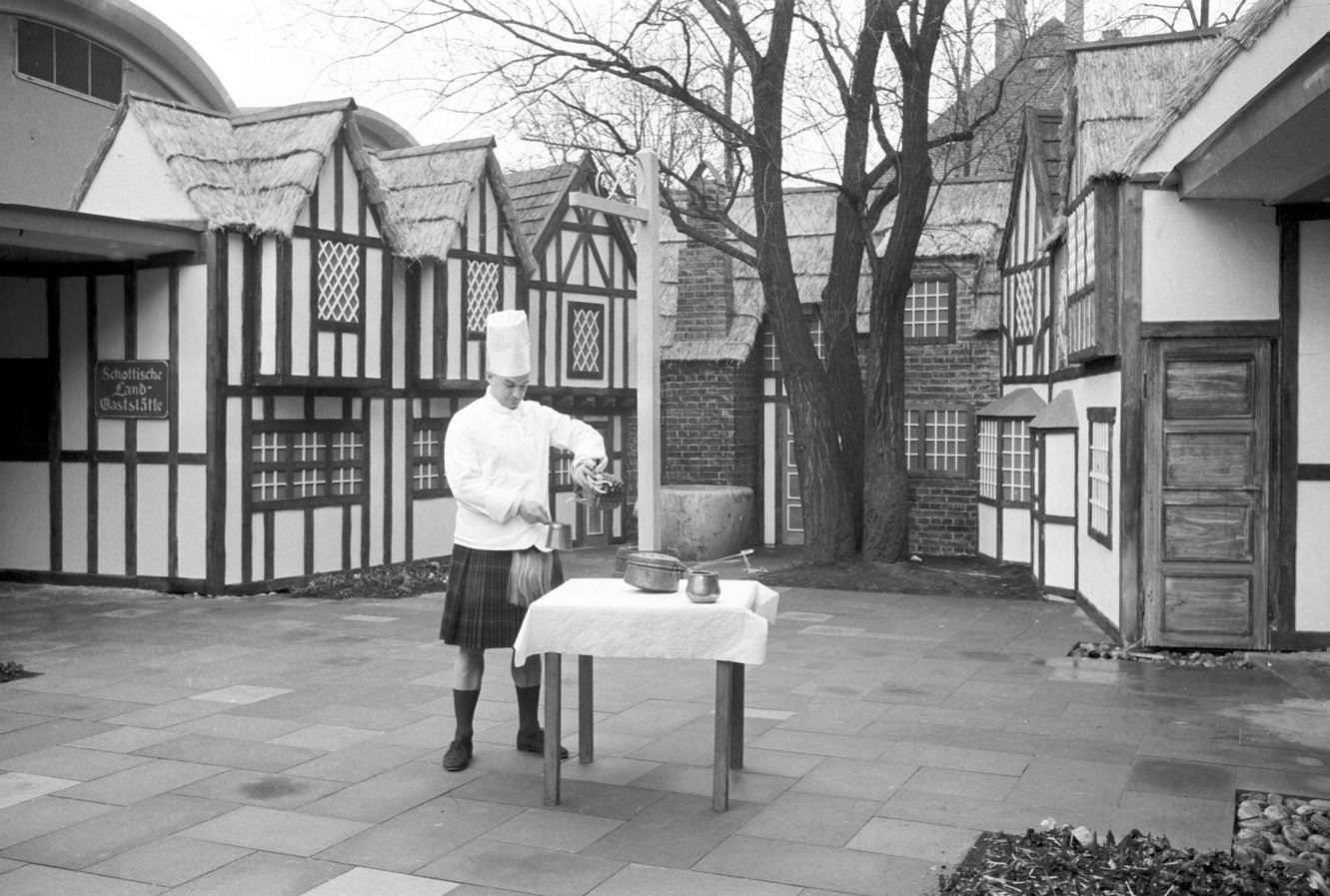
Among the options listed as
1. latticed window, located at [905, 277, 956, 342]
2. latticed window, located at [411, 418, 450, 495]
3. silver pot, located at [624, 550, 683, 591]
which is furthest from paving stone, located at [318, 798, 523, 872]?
latticed window, located at [905, 277, 956, 342]

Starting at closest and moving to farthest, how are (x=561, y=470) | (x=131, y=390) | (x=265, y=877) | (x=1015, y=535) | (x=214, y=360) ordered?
(x=265, y=877) < (x=214, y=360) < (x=131, y=390) < (x=1015, y=535) < (x=561, y=470)

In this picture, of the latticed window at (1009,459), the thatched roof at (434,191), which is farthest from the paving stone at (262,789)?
the latticed window at (1009,459)

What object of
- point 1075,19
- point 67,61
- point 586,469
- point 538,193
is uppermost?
point 67,61

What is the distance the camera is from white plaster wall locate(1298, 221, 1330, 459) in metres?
9.33

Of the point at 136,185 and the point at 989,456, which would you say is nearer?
the point at 136,185

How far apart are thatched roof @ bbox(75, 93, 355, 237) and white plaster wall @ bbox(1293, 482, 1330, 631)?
29.7 feet

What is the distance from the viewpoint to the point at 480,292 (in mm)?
16234

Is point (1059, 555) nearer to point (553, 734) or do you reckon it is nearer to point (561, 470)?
point (561, 470)

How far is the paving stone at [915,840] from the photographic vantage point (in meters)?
5.14

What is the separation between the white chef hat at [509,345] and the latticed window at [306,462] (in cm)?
743

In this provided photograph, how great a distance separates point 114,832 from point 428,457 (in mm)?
10552

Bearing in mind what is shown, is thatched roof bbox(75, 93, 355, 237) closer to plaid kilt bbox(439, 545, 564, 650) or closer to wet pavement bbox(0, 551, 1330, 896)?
wet pavement bbox(0, 551, 1330, 896)

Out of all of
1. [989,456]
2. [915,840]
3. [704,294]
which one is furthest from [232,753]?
[704,294]

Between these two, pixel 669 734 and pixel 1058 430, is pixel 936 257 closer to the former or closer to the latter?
pixel 1058 430
